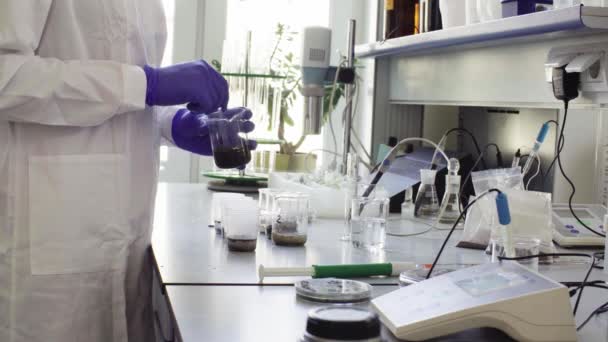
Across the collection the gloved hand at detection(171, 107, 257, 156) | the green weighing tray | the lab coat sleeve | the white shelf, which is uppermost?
the white shelf

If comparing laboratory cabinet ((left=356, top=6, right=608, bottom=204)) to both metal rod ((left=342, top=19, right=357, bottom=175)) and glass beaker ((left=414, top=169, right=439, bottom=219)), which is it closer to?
metal rod ((left=342, top=19, right=357, bottom=175))

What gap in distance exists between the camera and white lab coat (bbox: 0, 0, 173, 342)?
1445mm

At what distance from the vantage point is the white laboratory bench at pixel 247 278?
3.18 feet

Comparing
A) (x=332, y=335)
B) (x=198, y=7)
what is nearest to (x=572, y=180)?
(x=332, y=335)

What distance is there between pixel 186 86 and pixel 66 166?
11.4 inches

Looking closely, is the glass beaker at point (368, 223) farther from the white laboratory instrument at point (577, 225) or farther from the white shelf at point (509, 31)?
the white shelf at point (509, 31)

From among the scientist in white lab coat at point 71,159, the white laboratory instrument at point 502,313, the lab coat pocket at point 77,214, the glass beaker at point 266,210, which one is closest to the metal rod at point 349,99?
the glass beaker at point 266,210

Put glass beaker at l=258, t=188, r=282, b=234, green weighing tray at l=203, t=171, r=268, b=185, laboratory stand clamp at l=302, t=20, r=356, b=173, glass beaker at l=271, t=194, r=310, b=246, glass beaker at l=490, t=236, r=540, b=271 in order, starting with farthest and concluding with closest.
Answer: green weighing tray at l=203, t=171, r=268, b=185, laboratory stand clamp at l=302, t=20, r=356, b=173, glass beaker at l=258, t=188, r=282, b=234, glass beaker at l=271, t=194, r=310, b=246, glass beaker at l=490, t=236, r=540, b=271

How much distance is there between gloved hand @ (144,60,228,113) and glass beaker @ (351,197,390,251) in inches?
14.8

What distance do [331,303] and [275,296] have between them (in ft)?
0.30

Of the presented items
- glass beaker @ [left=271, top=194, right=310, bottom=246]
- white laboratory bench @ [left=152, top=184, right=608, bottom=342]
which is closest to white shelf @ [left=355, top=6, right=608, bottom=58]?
white laboratory bench @ [left=152, top=184, right=608, bottom=342]

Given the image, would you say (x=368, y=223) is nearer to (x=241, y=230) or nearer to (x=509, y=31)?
(x=241, y=230)

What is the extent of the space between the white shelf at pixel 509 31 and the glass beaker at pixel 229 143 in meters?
0.59

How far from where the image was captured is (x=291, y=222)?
158 centimetres
